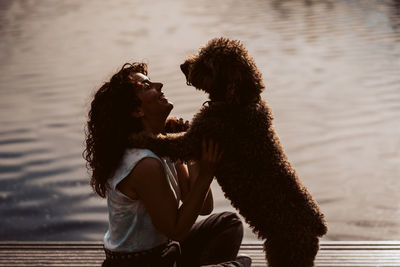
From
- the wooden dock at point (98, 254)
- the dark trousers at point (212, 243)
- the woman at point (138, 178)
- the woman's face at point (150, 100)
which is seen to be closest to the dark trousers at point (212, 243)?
the dark trousers at point (212, 243)

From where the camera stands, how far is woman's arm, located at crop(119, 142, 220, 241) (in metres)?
2.62

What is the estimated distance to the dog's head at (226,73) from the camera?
2559mm

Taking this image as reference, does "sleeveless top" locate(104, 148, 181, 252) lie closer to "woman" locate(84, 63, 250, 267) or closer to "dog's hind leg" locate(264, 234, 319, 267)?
"woman" locate(84, 63, 250, 267)

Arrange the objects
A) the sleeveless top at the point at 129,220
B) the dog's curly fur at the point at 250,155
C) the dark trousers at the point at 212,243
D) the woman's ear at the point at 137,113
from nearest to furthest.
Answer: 1. the dog's curly fur at the point at 250,155
2. the sleeveless top at the point at 129,220
3. the woman's ear at the point at 137,113
4. the dark trousers at the point at 212,243

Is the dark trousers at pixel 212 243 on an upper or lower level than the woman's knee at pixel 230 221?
lower

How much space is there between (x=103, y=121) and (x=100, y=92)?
0.16 metres

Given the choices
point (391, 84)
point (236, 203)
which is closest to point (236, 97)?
point (236, 203)

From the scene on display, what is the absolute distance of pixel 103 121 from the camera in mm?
2750

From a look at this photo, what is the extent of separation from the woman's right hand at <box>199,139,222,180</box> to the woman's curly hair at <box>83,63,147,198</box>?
419 mm

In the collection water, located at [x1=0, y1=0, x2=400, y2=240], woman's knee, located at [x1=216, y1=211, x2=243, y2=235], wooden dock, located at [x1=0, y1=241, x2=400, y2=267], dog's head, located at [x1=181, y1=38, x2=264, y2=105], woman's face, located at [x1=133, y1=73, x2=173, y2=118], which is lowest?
water, located at [x1=0, y1=0, x2=400, y2=240]

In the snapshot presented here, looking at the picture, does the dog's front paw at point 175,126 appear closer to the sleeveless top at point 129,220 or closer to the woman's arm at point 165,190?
the sleeveless top at point 129,220

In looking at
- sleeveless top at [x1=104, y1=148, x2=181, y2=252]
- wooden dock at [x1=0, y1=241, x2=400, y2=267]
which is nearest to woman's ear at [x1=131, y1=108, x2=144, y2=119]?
sleeveless top at [x1=104, y1=148, x2=181, y2=252]

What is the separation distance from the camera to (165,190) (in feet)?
8.71

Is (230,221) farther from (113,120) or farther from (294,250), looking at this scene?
(113,120)
